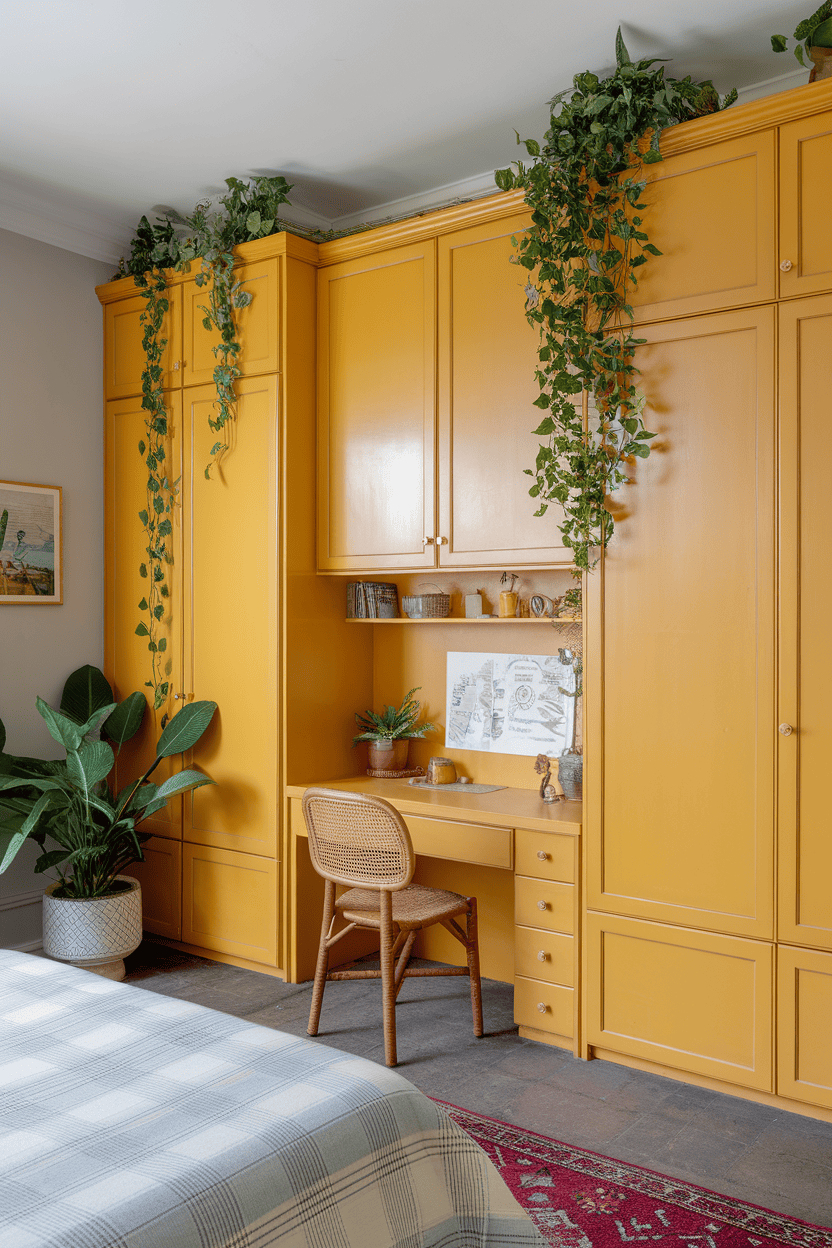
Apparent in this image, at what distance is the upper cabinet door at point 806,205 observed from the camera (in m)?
2.54

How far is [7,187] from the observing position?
3.77m

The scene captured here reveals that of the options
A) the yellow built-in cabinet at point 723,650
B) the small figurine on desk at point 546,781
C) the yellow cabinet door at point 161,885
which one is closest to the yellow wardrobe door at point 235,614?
the yellow cabinet door at point 161,885

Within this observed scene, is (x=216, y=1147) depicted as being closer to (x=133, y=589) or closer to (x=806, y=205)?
(x=806, y=205)

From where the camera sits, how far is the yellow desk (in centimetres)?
301

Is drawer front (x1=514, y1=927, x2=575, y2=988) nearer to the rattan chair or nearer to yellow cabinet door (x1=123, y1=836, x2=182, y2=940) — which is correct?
the rattan chair

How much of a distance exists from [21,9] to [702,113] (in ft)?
6.50

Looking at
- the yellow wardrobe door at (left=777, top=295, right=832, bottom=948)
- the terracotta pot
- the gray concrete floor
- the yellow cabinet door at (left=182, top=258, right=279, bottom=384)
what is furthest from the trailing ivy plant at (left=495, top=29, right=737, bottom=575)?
the gray concrete floor

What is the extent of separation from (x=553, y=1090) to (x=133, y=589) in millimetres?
2636

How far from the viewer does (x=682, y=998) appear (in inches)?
109

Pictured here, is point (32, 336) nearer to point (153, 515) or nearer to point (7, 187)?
point (7, 187)

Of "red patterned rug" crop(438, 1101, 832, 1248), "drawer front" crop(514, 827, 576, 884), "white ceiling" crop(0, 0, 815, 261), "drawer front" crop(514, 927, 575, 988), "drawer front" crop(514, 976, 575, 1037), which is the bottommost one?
"red patterned rug" crop(438, 1101, 832, 1248)

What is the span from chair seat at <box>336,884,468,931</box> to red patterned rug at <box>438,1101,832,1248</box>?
2.22ft

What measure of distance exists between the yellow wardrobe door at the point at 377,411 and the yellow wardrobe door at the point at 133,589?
Result: 0.72 metres

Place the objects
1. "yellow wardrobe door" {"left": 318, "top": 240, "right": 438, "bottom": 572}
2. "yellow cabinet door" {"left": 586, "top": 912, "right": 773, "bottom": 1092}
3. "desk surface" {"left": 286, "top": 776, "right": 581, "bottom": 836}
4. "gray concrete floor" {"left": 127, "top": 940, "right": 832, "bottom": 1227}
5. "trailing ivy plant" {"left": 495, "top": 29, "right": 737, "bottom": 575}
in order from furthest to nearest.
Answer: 1. "yellow wardrobe door" {"left": 318, "top": 240, "right": 438, "bottom": 572}
2. "desk surface" {"left": 286, "top": 776, "right": 581, "bottom": 836}
3. "trailing ivy plant" {"left": 495, "top": 29, "right": 737, "bottom": 575}
4. "yellow cabinet door" {"left": 586, "top": 912, "right": 773, "bottom": 1092}
5. "gray concrete floor" {"left": 127, "top": 940, "right": 832, "bottom": 1227}
